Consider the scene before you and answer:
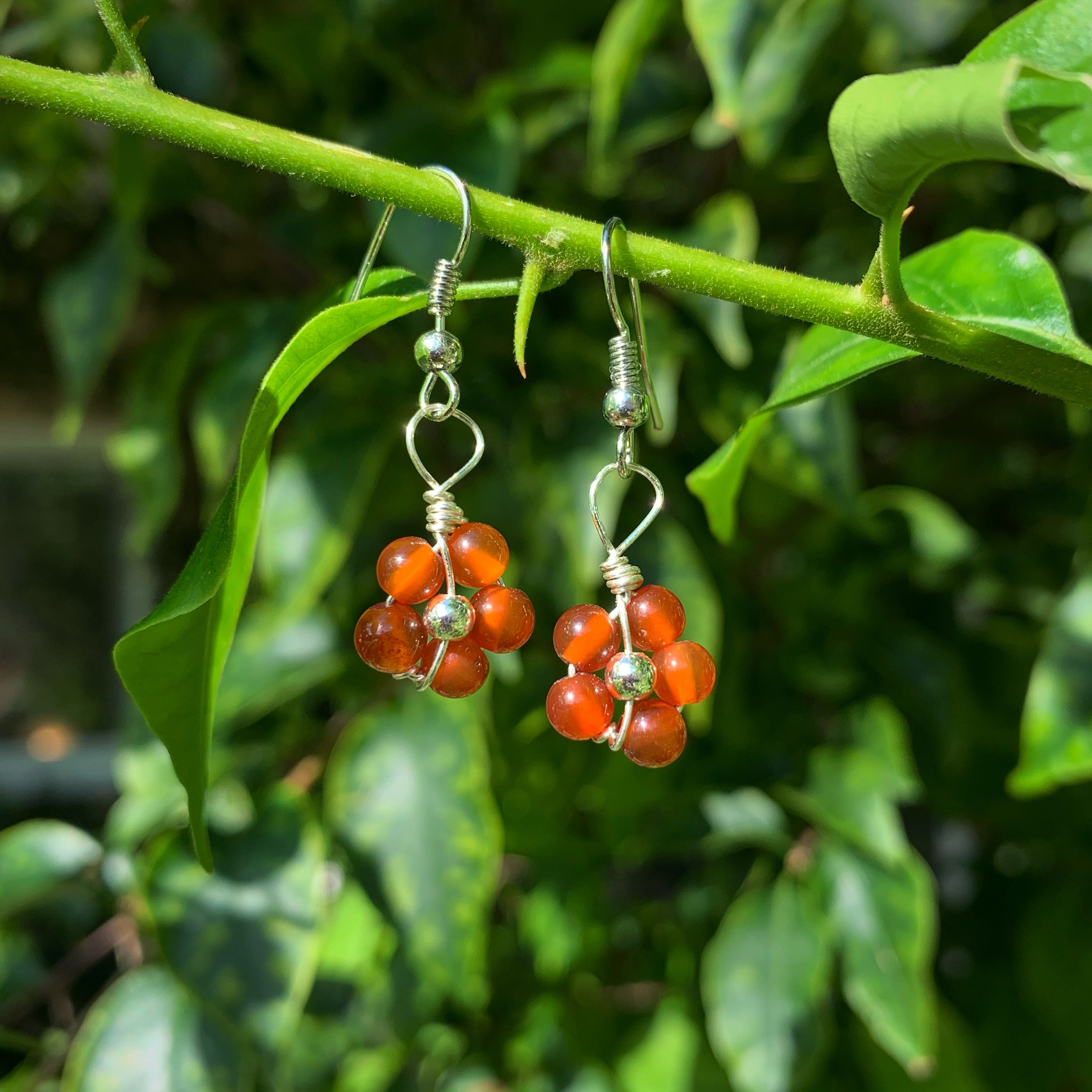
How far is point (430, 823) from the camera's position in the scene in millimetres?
594

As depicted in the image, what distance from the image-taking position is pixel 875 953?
60 cm

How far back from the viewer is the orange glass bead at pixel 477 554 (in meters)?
0.34

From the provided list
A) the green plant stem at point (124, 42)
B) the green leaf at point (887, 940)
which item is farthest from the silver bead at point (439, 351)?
the green leaf at point (887, 940)

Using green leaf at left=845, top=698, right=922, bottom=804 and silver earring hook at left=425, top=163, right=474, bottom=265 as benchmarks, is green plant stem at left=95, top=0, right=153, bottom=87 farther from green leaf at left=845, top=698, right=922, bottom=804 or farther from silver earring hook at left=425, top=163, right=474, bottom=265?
green leaf at left=845, top=698, right=922, bottom=804

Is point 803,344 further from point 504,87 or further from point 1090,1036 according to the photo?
point 1090,1036

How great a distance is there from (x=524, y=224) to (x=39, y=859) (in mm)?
538

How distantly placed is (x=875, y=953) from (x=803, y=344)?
0.40 m

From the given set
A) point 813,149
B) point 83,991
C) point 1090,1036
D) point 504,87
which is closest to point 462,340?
point 504,87

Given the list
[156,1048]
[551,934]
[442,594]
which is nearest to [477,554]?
[442,594]

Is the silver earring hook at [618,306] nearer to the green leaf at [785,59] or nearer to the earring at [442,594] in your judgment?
the earring at [442,594]

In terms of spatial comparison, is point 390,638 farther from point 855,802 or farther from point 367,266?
point 855,802

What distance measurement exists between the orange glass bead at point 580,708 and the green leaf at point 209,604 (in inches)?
4.3

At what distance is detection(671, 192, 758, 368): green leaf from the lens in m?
0.56

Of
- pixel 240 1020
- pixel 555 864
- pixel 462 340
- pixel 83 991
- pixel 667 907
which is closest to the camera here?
pixel 240 1020
